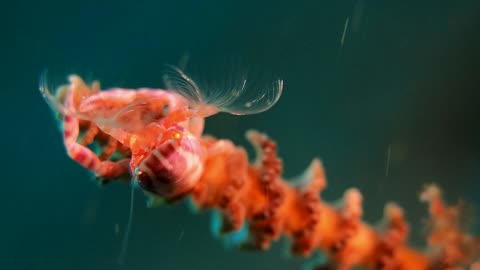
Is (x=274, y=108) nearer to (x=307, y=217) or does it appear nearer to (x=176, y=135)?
(x=307, y=217)

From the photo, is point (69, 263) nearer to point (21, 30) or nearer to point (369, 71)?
point (21, 30)

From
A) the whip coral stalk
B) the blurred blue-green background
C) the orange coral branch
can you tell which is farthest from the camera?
the blurred blue-green background

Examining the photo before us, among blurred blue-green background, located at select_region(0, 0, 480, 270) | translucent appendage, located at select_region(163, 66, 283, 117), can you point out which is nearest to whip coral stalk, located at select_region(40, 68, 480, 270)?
translucent appendage, located at select_region(163, 66, 283, 117)

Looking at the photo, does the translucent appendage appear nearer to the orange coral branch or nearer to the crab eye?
the crab eye

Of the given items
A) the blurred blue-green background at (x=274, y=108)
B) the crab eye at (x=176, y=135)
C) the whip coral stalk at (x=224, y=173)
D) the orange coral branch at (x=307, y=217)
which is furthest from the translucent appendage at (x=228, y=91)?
the blurred blue-green background at (x=274, y=108)

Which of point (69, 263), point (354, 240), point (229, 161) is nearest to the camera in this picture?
point (229, 161)

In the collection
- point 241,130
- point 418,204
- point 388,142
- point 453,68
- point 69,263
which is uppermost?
point 453,68

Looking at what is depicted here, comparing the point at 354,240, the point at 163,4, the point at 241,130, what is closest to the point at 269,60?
the point at 241,130

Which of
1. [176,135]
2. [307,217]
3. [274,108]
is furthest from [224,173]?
[274,108]

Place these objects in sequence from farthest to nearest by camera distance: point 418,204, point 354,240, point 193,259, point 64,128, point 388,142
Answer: point 193,259, point 388,142, point 418,204, point 354,240, point 64,128
